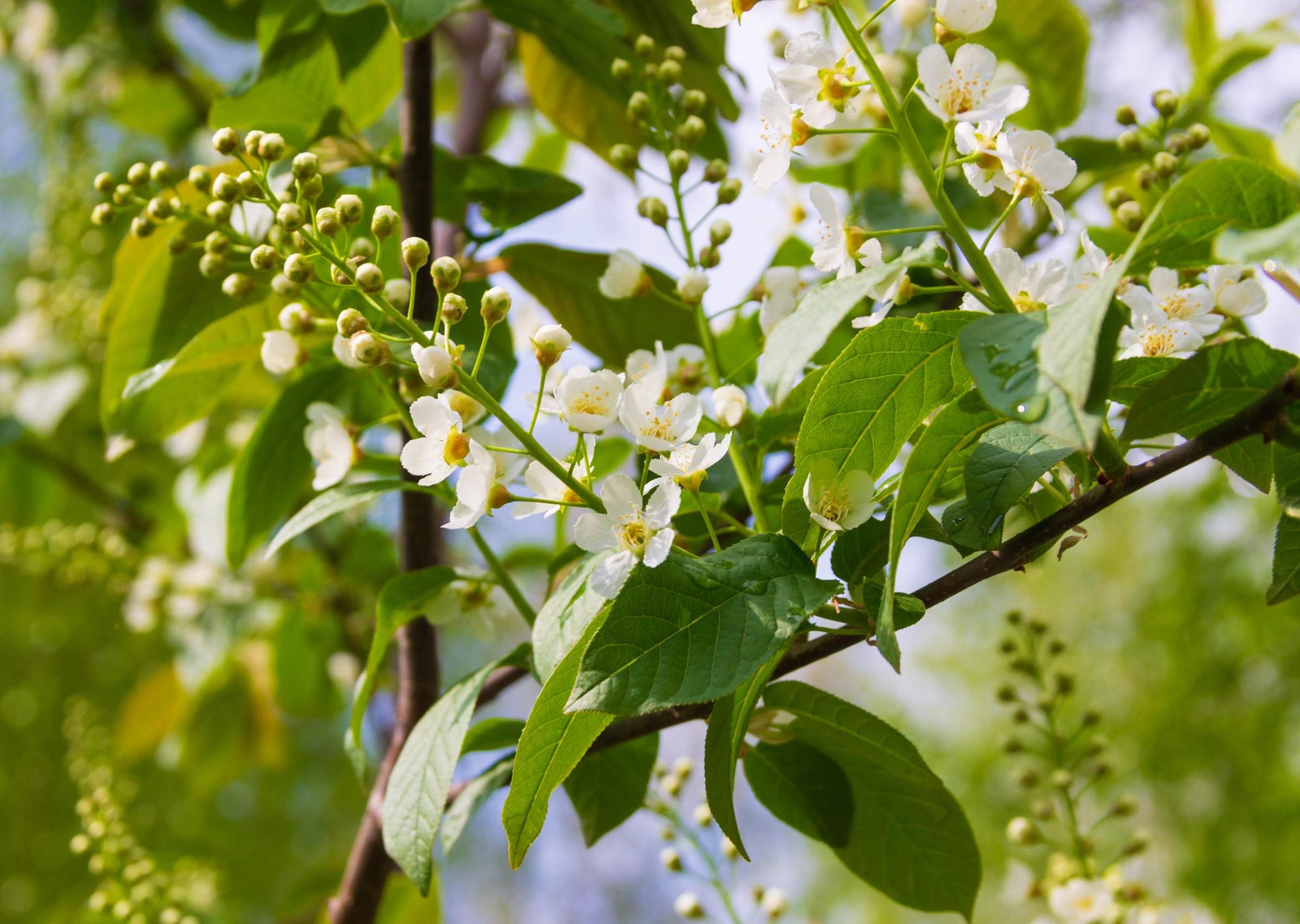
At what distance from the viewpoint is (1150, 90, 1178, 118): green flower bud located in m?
0.75

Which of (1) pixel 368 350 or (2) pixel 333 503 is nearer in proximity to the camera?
(1) pixel 368 350

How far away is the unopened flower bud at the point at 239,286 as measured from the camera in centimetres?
71

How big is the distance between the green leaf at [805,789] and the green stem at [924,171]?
32 cm

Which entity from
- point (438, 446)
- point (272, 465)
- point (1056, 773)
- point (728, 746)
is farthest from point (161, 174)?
point (1056, 773)

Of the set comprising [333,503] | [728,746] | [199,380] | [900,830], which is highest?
[199,380]

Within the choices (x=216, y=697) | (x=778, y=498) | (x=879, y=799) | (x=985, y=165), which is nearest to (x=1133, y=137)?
(x=985, y=165)

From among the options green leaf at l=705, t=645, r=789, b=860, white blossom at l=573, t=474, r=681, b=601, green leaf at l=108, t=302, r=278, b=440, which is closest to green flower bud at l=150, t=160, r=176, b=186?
green leaf at l=108, t=302, r=278, b=440

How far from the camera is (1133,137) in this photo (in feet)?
2.48

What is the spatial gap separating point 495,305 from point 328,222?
0.10 m

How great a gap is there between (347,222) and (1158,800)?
3.38 metres

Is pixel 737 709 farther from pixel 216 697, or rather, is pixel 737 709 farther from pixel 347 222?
pixel 216 697

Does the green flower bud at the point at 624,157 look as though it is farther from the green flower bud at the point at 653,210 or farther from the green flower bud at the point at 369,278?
the green flower bud at the point at 369,278

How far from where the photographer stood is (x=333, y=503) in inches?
26.7

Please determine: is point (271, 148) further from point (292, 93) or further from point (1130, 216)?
point (1130, 216)
